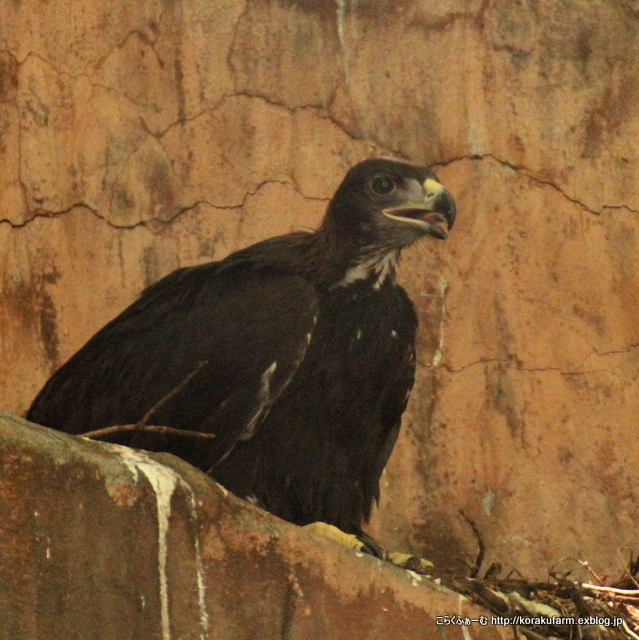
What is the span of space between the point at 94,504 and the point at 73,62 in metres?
3.97

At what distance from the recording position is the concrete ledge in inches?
129

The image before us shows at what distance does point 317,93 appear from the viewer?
705cm

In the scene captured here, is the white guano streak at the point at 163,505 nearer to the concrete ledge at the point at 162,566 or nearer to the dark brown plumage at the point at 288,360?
the concrete ledge at the point at 162,566

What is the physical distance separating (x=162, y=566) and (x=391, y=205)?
2227 millimetres

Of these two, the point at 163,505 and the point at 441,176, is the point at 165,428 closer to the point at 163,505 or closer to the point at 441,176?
the point at 163,505

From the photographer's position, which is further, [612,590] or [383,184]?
[383,184]

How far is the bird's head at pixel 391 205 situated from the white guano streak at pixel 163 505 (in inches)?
73.1

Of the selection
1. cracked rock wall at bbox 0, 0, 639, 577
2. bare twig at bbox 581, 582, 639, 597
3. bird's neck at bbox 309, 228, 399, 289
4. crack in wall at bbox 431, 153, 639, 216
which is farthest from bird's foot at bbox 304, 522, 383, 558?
crack in wall at bbox 431, 153, 639, 216

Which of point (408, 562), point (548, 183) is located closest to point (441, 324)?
point (548, 183)

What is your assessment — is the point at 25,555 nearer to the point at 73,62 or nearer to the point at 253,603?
the point at 253,603

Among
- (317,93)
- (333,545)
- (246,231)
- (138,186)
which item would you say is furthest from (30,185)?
(333,545)

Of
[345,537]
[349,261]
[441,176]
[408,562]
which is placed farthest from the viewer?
[441,176]

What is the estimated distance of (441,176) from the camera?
700 cm

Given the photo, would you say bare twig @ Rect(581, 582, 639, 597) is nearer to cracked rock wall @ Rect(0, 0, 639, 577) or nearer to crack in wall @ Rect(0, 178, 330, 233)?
cracked rock wall @ Rect(0, 0, 639, 577)
